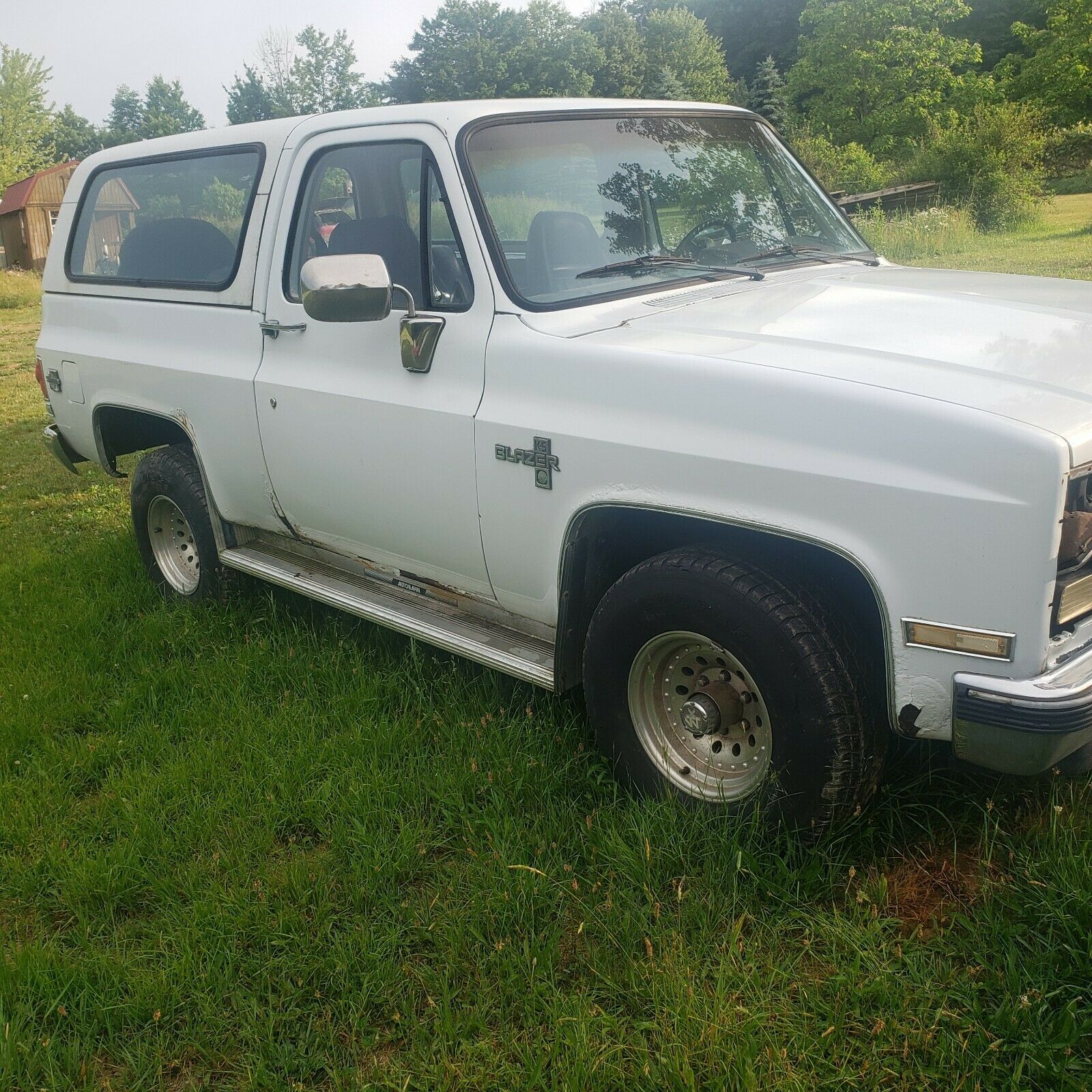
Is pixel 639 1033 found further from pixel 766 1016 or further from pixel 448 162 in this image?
pixel 448 162

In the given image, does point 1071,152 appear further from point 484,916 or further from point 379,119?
point 484,916

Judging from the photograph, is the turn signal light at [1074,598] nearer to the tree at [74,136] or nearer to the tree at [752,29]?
the tree at [752,29]

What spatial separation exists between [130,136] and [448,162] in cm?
12370

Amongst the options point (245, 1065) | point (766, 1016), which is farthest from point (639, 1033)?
point (245, 1065)

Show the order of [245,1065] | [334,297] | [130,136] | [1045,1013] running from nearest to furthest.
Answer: [1045,1013] < [245,1065] < [334,297] < [130,136]

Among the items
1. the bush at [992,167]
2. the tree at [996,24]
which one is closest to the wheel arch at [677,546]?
the bush at [992,167]

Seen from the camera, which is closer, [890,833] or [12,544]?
[890,833]

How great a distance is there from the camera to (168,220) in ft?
15.5

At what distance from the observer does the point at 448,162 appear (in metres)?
3.35

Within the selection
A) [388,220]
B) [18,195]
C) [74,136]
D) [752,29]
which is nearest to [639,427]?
[388,220]

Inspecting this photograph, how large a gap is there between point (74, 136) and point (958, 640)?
380ft

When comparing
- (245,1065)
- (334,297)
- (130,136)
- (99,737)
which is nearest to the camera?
(245,1065)

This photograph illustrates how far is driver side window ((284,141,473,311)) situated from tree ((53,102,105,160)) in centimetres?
10462

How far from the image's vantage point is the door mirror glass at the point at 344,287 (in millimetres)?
3176
